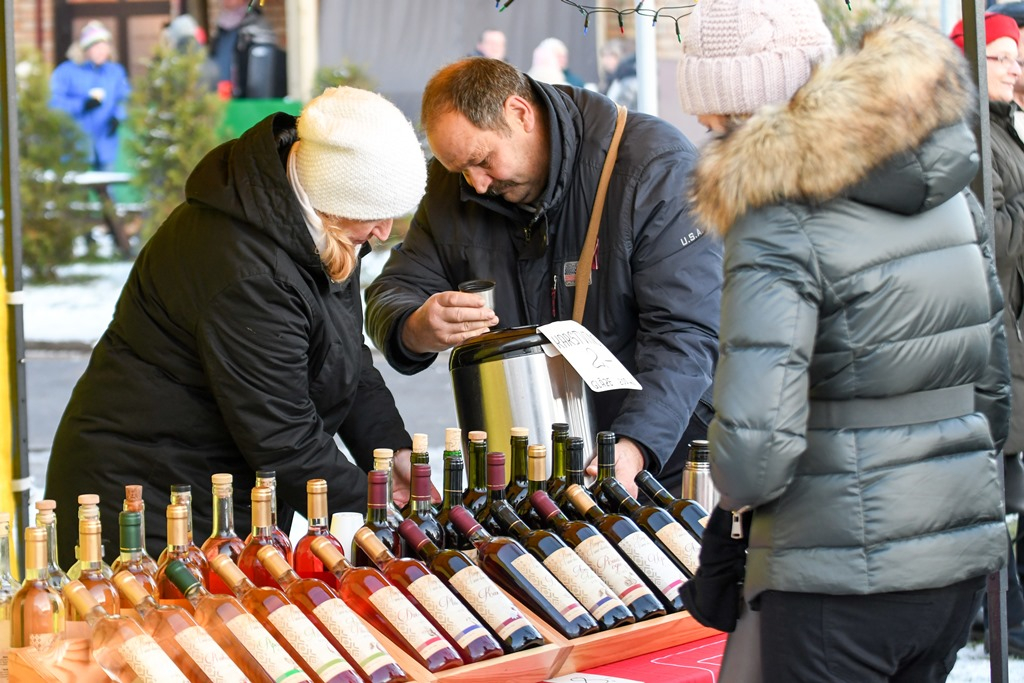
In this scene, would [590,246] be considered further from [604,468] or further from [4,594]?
[4,594]

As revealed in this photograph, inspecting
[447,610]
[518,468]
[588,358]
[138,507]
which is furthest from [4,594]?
[588,358]

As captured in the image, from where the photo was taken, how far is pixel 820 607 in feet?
4.80

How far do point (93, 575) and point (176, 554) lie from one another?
0.40 ft

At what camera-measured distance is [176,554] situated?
5.36ft

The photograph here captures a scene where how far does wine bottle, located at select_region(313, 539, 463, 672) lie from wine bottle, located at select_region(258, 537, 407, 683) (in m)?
0.03

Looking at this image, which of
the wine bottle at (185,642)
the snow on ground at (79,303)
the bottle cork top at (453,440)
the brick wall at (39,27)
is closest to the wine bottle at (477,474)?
the bottle cork top at (453,440)

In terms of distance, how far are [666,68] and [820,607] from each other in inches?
300

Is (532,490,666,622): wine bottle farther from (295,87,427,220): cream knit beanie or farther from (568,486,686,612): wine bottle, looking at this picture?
(295,87,427,220): cream knit beanie

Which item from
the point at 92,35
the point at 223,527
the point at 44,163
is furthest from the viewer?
the point at 92,35

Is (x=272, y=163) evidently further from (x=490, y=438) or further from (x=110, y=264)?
(x=110, y=264)

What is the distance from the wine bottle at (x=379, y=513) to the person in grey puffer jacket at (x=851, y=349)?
0.50 m

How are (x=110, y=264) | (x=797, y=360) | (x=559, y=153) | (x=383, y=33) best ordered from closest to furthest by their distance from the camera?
(x=797, y=360), (x=559, y=153), (x=383, y=33), (x=110, y=264)

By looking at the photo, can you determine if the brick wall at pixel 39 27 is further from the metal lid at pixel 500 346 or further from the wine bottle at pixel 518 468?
the wine bottle at pixel 518 468

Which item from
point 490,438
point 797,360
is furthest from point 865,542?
point 490,438
